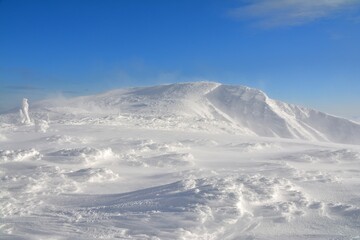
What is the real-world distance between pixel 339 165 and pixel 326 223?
604 inches

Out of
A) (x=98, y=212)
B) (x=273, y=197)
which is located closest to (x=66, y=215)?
(x=98, y=212)

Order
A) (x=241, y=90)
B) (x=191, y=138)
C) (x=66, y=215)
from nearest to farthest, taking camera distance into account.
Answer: (x=66, y=215) < (x=191, y=138) < (x=241, y=90)

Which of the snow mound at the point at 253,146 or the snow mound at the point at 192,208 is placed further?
the snow mound at the point at 253,146

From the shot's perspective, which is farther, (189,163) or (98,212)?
(189,163)

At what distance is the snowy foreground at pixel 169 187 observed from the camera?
17.5m

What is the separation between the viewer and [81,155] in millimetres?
31531

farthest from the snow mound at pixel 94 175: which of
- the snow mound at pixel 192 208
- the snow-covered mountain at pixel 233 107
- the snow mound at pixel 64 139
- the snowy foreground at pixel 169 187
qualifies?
the snow-covered mountain at pixel 233 107

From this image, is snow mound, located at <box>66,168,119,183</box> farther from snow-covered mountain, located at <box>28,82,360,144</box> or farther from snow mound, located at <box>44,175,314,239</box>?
snow-covered mountain, located at <box>28,82,360,144</box>

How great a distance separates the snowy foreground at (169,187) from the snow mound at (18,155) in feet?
0.25

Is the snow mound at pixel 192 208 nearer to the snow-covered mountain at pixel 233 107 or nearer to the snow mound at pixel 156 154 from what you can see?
the snow mound at pixel 156 154

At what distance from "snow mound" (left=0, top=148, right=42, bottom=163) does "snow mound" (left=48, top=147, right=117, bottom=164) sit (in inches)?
50.7

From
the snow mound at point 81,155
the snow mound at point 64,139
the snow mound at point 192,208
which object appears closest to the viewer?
the snow mound at point 192,208

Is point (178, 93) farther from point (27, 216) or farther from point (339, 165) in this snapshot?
point (27, 216)

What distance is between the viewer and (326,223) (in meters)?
18.0
